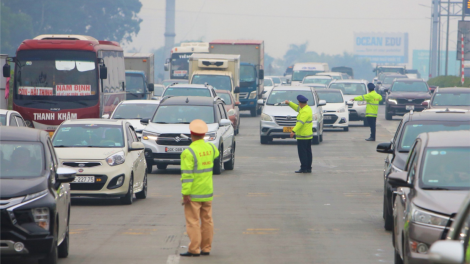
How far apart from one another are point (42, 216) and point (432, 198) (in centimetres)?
353

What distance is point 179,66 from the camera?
50.1 meters

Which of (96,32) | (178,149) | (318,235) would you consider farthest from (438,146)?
(96,32)

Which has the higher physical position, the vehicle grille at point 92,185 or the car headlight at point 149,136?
the car headlight at point 149,136

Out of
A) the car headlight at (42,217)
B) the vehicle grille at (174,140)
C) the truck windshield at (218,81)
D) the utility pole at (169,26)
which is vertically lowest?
the vehicle grille at (174,140)

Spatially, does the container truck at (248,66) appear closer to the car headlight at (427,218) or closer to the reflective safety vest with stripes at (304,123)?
the reflective safety vest with stripes at (304,123)

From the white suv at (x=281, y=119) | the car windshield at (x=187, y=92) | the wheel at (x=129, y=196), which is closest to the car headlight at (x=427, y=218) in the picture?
the wheel at (x=129, y=196)

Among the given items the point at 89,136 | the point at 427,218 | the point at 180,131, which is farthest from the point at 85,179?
the point at 427,218

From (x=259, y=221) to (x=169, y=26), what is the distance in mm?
147171

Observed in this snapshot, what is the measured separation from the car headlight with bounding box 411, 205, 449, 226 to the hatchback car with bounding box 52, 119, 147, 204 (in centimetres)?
721

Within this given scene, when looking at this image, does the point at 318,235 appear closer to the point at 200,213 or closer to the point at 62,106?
the point at 200,213

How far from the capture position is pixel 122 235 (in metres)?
10.6

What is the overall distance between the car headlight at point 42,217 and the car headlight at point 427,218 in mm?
3314

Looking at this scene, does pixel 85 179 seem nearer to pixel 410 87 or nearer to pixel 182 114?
pixel 182 114

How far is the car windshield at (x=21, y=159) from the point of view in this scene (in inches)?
335
